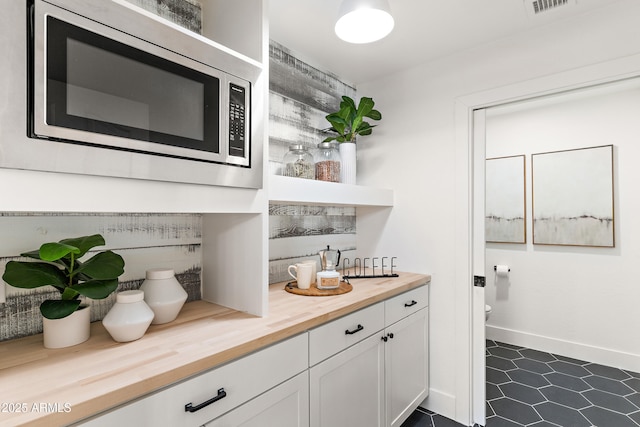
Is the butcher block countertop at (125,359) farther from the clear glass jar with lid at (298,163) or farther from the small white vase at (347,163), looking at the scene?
the small white vase at (347,163)

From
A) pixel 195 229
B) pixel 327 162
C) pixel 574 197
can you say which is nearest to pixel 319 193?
pixel 327 162

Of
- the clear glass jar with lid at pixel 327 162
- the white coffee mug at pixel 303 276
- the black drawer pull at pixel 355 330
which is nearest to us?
the black drawer pull at pixel 355 330

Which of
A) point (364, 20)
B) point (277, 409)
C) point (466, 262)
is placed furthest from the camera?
point (466, 262)

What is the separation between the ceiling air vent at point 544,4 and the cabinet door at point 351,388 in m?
1.78

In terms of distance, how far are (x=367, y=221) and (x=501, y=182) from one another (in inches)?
62.1

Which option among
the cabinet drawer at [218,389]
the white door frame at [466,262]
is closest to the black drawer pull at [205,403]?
the cabinet drawer at [218,389]

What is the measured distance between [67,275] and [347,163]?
1595 mm

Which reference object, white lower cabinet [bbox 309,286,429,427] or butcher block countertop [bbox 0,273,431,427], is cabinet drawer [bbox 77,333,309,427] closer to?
butcher block countertop [bbox 0,273,431,427]

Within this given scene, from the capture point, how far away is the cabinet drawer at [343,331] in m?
1.29

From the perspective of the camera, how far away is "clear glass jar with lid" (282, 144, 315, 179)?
1.92 meters

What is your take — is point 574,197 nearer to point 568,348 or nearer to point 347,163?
point 568,348

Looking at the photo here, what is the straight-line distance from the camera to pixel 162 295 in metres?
1.22

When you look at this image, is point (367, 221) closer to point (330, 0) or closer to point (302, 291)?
point (302, 291)

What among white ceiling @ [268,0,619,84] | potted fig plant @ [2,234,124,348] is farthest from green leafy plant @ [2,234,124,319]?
white ceiling @ [268,0,619,84]
